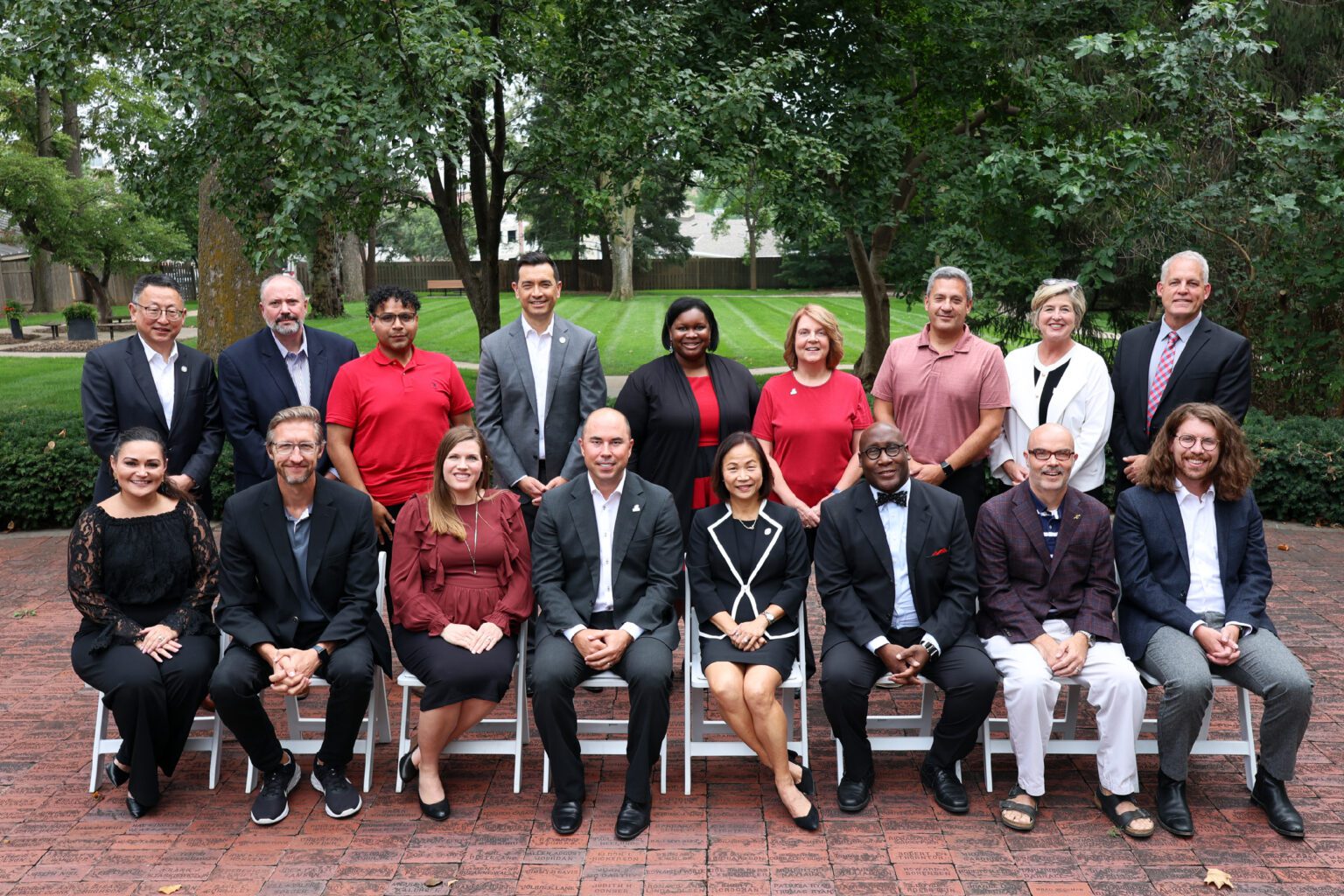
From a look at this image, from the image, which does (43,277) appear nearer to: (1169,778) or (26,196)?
(26,196)

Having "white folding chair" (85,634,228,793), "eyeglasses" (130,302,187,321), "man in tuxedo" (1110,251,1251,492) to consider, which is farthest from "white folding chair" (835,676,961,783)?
"eyeglasses" (130,302,187,321)

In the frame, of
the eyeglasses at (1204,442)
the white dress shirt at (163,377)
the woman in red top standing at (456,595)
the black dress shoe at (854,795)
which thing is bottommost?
the black dress shoe at (854,795)

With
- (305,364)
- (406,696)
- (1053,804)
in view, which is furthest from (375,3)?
(1053,804)

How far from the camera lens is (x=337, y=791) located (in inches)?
185

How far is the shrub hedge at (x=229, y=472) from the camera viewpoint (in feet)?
30.6

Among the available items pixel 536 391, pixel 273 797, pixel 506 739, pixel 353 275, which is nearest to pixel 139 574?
pixel 273 797

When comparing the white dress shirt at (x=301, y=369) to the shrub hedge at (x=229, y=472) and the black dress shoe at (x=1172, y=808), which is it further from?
the black dress shoe at (x=1172, y=808)

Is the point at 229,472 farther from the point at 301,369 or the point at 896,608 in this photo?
the point at 896,608

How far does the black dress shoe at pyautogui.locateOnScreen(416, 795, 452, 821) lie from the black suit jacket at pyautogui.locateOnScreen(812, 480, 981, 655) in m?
1.78

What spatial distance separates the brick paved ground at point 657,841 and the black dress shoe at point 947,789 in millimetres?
56

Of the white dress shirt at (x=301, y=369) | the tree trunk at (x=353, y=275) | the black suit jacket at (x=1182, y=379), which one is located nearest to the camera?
the black suit jacket at (x=1182, y=379)

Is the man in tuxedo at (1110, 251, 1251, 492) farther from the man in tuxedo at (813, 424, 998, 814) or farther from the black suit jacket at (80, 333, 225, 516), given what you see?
the black suit jacket at (80, 333, 225, 516)

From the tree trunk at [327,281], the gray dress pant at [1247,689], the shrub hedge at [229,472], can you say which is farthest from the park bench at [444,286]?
the gray dress pant at [1247,689]

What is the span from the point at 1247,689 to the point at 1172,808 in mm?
647
